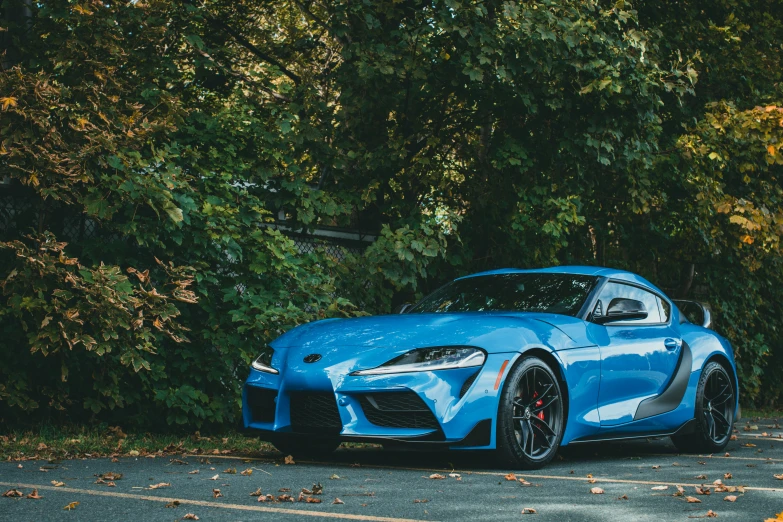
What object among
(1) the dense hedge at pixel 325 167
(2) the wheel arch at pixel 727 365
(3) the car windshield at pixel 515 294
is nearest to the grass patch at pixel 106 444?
(1) the dense hedge at pixel 325 167

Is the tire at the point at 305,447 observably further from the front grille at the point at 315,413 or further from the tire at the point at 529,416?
the tire at the point at 529,416

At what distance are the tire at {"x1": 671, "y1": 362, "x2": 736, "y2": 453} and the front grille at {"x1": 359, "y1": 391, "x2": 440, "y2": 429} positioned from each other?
2884mm

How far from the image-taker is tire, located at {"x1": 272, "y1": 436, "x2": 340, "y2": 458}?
7.40 metres

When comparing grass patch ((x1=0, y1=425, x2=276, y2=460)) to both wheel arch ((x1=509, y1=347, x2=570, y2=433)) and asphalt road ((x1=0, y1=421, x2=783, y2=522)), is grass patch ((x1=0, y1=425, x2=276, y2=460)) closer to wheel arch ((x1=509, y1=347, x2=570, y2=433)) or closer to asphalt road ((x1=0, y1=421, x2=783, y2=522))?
asphalt road ((x1=0, y1=421, x2=783, y2=522))

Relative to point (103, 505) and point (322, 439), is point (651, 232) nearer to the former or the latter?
point (322, 439)

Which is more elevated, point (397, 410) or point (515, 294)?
point (515, 294)

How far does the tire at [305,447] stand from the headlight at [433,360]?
1129mm

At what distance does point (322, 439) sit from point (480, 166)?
573cm

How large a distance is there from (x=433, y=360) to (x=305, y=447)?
4.96 ft

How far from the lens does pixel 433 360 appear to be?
21.4 feet

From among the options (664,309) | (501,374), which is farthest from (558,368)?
(664,309)

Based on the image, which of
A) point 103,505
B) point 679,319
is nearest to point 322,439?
point 103,505

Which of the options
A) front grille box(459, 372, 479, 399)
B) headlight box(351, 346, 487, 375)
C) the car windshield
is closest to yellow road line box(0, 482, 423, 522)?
headlight box(351, 346, 487, 375)

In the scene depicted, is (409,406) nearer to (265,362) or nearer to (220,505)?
(265,362)
